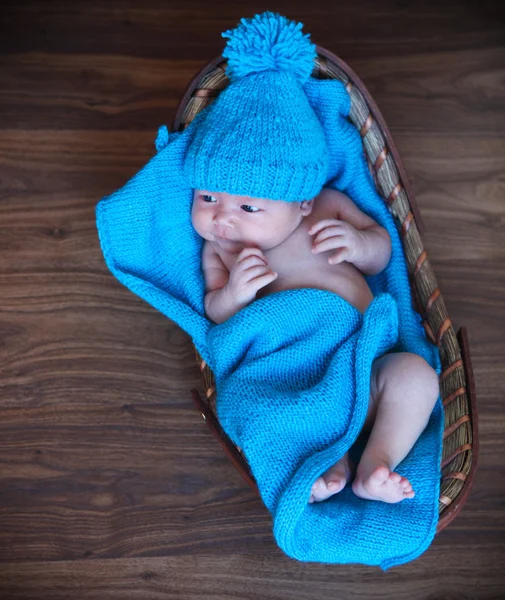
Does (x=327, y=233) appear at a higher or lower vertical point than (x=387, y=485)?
higher

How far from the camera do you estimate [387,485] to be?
111cm

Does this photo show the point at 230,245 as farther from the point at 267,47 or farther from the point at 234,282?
the point at 267,47

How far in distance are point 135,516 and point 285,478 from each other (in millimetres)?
421

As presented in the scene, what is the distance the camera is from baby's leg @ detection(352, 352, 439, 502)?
1.18 m

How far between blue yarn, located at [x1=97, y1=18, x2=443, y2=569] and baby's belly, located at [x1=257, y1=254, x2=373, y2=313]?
6cm

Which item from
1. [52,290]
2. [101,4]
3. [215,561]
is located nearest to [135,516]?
[215,561]

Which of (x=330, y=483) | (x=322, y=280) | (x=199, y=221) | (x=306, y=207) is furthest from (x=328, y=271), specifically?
(x=330, y=483)

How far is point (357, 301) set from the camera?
1.34 meters

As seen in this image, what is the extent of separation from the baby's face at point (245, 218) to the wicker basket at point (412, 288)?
0.66ft

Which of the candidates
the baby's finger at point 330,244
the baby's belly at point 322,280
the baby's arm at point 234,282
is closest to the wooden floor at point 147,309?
the baby's arm at point 234,282

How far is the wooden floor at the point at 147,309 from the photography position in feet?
4.60

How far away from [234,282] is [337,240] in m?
0.20

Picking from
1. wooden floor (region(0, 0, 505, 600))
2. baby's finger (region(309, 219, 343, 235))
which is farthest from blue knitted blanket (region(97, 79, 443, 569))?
wooden floor (region(0, 0, 505, 600))

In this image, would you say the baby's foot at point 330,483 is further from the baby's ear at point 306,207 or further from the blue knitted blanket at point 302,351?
the baby's ear at point 306,207
